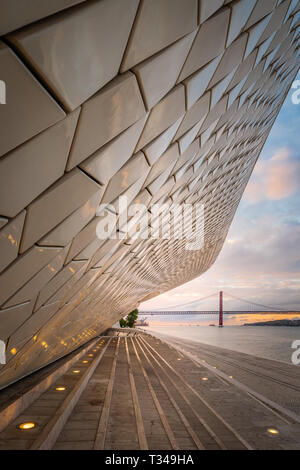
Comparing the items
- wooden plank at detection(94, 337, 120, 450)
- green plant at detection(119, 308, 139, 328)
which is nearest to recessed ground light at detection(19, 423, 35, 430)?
wooden plank at detection(94, 337, 120, 450)

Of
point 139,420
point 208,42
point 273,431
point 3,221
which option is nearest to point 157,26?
point 208,42

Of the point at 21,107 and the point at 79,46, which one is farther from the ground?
the point at 79,46

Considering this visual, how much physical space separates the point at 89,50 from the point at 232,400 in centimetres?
906

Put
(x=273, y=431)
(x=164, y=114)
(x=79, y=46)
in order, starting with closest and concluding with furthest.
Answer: (x=79, y=46)
(x=164, y=114)
(x=273, y=431)

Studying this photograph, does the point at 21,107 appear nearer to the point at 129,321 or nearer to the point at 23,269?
the point at 23,269

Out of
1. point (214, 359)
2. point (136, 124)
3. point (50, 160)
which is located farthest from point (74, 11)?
point (214, 359)

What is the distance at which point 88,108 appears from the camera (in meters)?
1.76

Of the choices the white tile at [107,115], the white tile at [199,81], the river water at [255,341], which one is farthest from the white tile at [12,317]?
the river water at [255,341]

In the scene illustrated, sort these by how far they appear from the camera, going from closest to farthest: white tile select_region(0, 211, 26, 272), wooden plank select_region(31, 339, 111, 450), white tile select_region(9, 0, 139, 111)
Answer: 1. white tile select_region(9, 0, 139, 111)
2. white tile select_region(0, 211, 26, 272)
3. wooden plank select_region(31, 339, 111, 450)

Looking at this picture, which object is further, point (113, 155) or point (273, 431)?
point (273, 431)

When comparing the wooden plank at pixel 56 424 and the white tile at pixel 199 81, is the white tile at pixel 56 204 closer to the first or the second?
the white tile at pixel 199 81

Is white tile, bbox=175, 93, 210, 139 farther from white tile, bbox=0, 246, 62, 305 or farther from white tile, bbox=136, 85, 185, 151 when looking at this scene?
white tile, bbox=0, 246, 62, 305

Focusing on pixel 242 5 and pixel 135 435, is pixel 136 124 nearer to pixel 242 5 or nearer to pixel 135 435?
pixel 242 5

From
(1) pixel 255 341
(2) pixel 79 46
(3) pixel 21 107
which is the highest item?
(2) pixel 79 46
